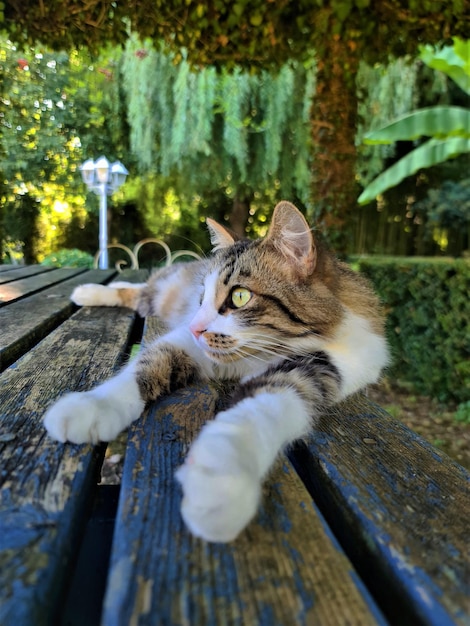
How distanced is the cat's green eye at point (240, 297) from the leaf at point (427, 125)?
3.65 m

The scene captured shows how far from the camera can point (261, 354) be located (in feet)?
3.87

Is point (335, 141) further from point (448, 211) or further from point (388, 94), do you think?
point (448, 211)

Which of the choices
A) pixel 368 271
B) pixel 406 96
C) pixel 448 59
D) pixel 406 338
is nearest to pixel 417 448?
pixel 406 338

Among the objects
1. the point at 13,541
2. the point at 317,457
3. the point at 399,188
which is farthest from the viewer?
the point at 399,188

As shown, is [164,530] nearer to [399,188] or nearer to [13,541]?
[13,541]

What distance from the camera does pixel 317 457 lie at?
72cm

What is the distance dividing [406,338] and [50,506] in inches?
149

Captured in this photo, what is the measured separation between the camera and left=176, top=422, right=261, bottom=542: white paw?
49cm

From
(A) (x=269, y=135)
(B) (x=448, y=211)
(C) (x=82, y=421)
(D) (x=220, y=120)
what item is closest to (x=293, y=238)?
(C) (x=82, y=421)

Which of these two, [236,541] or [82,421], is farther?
[82,421]

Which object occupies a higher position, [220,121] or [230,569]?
[220,121]

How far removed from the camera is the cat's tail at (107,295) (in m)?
2.03

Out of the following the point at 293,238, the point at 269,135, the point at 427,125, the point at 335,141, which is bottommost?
the point at 293,238

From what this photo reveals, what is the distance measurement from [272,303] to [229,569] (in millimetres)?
787
